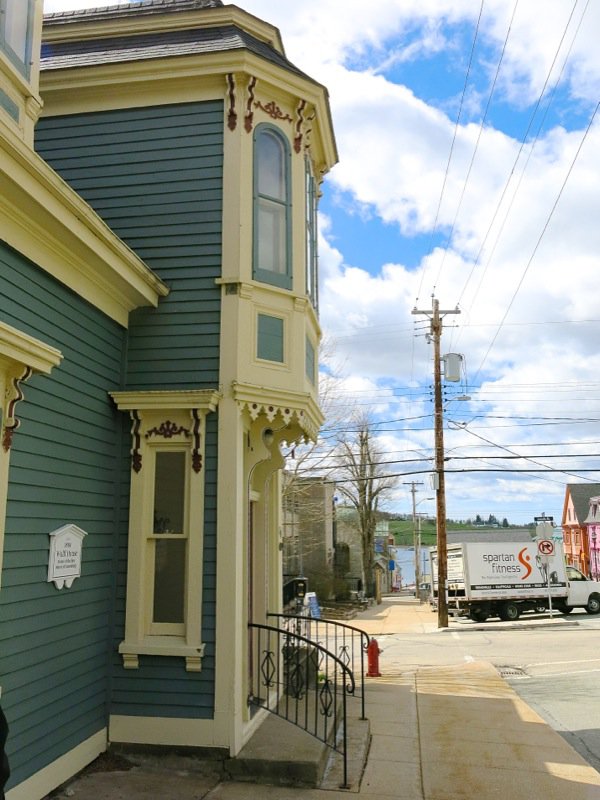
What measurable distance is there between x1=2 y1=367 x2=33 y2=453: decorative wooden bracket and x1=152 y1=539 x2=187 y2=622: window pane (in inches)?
88.2

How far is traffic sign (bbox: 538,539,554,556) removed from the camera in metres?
23.1

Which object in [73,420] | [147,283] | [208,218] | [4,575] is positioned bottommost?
[4,575]

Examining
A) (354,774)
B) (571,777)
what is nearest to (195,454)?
(354,774)

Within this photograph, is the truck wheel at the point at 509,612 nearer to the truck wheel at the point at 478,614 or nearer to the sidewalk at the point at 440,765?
the truck wheel at the point at 478,614

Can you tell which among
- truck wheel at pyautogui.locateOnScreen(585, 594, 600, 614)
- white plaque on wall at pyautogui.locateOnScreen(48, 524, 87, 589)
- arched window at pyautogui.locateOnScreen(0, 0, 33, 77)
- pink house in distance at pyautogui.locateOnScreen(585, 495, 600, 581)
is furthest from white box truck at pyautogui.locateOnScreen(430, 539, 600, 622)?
pink house in distance at pyautogui.locateOnScreen(585, 495, 600, 581)

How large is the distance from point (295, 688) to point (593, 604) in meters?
21.9

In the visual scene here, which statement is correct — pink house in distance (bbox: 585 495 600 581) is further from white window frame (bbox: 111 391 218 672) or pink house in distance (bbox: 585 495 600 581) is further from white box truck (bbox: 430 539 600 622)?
white window frame (bbox: 111 391 218 672)

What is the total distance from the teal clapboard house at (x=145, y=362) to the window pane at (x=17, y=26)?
0.02 m

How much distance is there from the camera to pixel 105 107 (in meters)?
7.55

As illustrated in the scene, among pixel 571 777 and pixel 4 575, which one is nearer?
pixel 4 575

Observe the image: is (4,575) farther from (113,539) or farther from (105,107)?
(105,107)

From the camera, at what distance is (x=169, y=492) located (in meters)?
6.79

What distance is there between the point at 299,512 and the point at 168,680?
83.9ft

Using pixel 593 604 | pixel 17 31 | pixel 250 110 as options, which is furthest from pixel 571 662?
pixel 17 31
